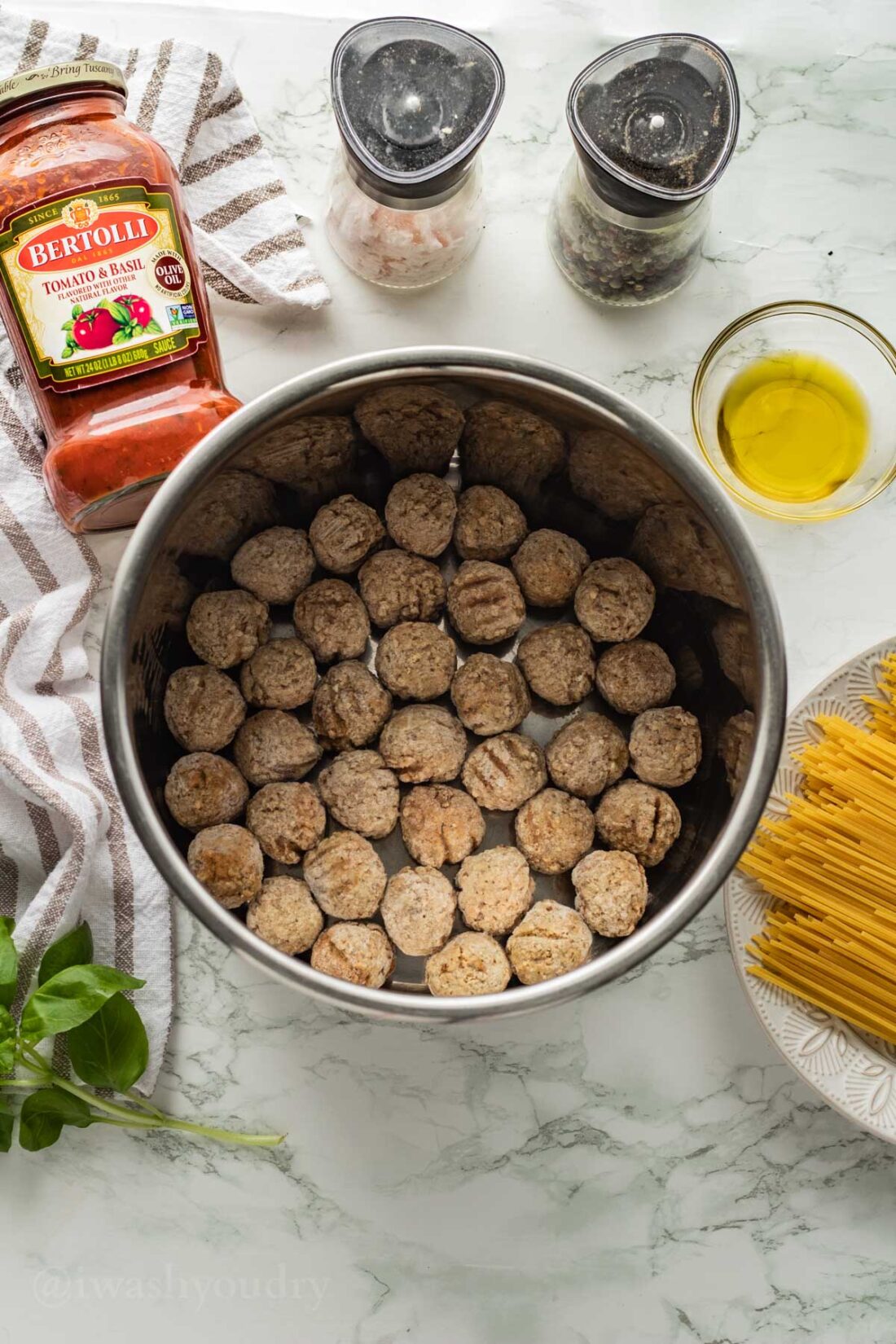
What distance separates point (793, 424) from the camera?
4.75ft

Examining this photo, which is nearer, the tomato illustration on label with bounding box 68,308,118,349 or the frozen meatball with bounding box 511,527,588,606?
the tomato illustration on label with bounding box 68,308,118,349

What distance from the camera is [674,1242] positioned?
4.73ft

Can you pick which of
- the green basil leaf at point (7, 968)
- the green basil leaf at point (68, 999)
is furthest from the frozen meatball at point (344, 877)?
the green basil leaf at point (7, 968)

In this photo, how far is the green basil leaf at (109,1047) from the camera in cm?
125

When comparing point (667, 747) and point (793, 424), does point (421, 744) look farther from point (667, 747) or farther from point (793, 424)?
point (793, 424)

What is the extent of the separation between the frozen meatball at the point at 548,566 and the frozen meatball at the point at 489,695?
10 centimetres

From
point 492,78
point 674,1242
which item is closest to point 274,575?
point 492,78

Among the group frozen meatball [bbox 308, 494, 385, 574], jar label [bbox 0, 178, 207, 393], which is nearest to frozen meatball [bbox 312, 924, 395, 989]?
frozen meatball [bbox 308, 494, 385, 574]

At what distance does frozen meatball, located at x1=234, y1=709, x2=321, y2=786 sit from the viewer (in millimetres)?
1280

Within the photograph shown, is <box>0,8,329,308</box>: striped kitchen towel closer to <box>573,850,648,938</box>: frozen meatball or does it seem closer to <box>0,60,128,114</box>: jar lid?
<box>0,60,128,114</box>: jar lid

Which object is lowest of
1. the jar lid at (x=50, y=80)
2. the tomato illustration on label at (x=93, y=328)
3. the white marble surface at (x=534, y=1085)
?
the white marble surface at (x=534, y=1085)

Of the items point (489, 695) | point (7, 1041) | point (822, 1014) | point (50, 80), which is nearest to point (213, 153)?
point (50, 80)

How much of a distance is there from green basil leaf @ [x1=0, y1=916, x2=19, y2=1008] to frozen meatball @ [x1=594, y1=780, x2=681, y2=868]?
71cm

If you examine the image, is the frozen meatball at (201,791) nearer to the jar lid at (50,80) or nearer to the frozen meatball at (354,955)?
the frozen meatball at (354,955)
